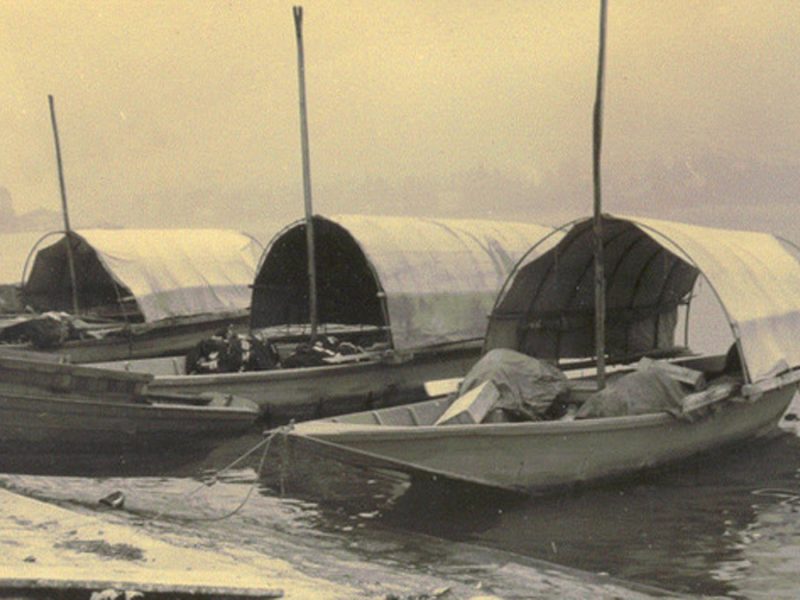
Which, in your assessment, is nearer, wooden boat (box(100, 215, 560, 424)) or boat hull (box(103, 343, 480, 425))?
boat hull (box(103, 343, 480, 425))

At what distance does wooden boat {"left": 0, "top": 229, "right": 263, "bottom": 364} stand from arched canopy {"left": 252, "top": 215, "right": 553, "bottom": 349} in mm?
3104

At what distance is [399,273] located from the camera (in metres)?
16.7

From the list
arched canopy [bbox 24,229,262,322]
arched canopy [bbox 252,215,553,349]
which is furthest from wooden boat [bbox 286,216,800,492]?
arched canopy [bbox 24,229,262,322]

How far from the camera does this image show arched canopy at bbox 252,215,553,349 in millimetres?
16625

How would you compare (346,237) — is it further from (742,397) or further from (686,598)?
(686,598)

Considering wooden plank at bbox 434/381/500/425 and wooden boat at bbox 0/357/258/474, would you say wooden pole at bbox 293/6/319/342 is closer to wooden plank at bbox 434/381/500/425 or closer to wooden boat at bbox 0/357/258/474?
wooden boat at bbox 0/357/258/474

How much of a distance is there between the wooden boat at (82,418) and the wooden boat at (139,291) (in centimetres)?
642

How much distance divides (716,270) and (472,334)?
7050 mm

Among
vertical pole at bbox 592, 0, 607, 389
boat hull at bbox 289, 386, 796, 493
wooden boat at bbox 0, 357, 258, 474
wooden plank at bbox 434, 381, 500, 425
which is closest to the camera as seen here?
boat hull at bbox 289, 386, 796, 493

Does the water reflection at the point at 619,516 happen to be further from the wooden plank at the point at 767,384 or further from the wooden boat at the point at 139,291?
the wooden boat at the point at 139,291

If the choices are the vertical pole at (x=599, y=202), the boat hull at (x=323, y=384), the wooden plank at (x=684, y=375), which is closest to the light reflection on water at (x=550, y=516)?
the wooden plank at (x=684, y=375)

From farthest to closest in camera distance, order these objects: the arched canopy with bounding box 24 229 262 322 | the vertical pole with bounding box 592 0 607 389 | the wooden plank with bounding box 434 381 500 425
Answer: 1. the arched canopy with bounding box 24 229 262 322
2. the vertical pole with bounding box 592 0 607 389
3. the wooden plank with bounding box 434 381 500 425

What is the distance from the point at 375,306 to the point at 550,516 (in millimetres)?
11861

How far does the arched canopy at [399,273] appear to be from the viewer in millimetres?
16625
